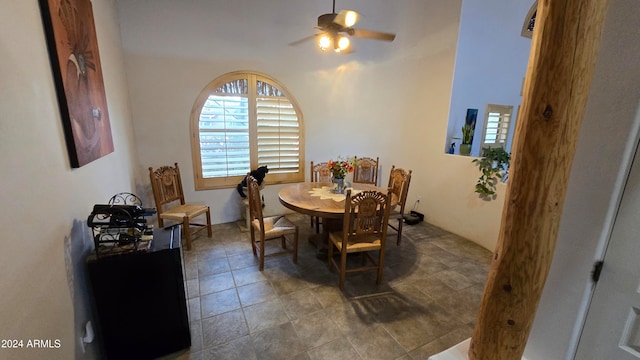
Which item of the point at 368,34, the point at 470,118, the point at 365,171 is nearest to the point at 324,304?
the point at 365,171

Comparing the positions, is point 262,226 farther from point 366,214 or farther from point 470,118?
point 470,118

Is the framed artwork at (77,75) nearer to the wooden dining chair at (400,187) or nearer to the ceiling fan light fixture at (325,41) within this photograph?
the ceiling fan light fixture at (325,41)

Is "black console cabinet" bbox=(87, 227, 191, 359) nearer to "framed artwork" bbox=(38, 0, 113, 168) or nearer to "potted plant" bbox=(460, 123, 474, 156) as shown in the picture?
"framed artwork" bbox=(38, 0, 113, 168)

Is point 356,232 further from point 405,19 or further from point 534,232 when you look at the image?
point 405,19

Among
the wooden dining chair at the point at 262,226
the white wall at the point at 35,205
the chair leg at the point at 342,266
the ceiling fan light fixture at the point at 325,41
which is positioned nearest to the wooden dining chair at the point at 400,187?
the chair leg at the point at 342,266

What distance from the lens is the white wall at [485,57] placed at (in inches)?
139

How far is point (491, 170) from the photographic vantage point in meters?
3.08

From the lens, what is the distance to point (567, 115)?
0.86 metres

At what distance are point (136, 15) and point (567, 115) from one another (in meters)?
4.01

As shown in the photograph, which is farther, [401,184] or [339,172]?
[401,184]

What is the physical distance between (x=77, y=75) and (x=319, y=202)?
6.58ft

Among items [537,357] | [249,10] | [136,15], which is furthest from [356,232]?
[136,15]

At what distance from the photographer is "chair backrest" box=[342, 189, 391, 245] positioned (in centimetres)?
219

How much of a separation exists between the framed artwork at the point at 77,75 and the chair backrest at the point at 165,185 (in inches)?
43.6
